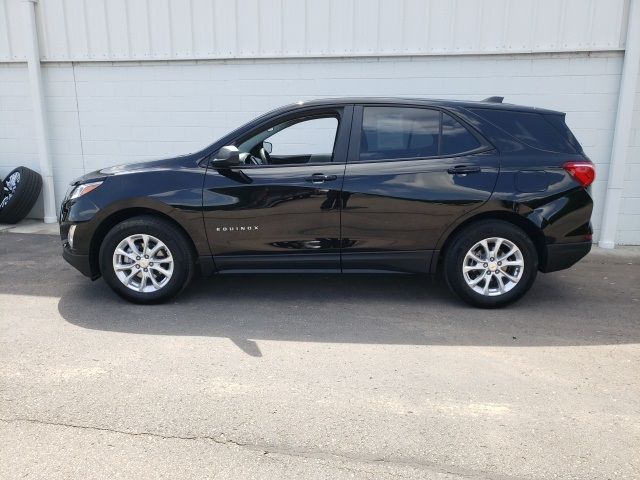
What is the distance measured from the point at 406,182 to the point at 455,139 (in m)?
0.59

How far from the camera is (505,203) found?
4625 millimetres

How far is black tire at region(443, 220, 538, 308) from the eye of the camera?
15.4 feet

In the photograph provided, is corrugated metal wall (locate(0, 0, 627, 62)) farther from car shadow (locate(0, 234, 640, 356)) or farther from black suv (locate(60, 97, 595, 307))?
car shadow (locate(0, 234, 640, 356))

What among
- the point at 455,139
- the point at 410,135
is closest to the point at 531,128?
the point at 455,139

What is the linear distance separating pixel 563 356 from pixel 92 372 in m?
3.29

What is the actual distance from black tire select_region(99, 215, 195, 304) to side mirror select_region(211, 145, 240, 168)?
71cm

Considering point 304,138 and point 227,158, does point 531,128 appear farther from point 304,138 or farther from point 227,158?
point 304,138

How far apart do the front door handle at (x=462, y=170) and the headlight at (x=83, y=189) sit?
308 centimetres

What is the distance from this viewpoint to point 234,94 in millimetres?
7848

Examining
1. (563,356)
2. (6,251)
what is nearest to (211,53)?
(6,251)

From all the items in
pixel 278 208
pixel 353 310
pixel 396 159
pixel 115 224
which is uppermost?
pixel 396 159

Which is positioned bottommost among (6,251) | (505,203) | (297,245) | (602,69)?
(6,251)

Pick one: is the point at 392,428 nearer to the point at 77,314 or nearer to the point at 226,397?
the point at 226,397

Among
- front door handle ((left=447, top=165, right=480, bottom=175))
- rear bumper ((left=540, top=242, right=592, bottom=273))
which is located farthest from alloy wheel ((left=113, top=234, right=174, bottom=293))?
rear bumper ((left=540, top=242, right=592, bottom=273))
